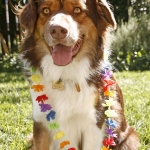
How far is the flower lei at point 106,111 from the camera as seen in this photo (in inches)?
126

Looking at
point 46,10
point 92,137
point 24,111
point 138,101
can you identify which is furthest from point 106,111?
point 138,101

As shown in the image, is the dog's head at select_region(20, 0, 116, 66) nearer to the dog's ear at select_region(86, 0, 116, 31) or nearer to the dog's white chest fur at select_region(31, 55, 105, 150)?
the dog's ear at select_region(86, 0, 116, 31)

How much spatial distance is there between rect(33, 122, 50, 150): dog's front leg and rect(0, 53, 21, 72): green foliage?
Result: 666 cm

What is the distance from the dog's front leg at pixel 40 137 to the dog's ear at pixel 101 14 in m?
1.22

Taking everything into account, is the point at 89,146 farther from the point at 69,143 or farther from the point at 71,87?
the point at 71,87

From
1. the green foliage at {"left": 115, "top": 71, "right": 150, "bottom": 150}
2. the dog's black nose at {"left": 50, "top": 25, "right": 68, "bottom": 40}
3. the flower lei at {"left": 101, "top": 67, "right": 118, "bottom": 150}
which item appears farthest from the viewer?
the green foliage at {"left": 115, "top": 71, "right": 150, "bottom": 150}

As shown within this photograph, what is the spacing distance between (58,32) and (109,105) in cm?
99

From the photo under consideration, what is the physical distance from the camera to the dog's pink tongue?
306 centimetres

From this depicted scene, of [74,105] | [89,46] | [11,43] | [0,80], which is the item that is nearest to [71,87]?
[74,105]

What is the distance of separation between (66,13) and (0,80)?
218 inches

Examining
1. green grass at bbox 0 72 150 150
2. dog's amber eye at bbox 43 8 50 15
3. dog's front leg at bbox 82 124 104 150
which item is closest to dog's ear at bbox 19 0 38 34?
dog's amber eye at bbox 43 8 50 15

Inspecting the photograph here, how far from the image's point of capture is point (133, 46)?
10.9m

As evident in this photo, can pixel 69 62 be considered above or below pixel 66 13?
below

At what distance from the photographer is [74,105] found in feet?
10.5
